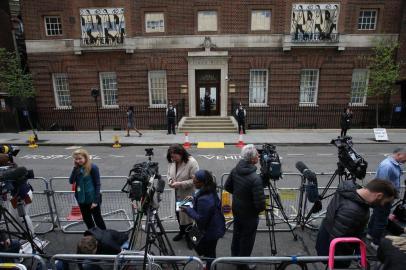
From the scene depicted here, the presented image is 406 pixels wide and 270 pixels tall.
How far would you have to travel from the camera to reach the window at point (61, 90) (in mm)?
20406

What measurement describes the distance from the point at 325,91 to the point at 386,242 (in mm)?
19321

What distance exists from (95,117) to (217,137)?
1049 centimetres

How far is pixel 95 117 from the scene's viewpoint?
66.5 feet

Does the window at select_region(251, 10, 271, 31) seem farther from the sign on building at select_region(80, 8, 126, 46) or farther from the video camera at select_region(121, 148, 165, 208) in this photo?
the video camera at select_region(121, 148, 165, 208)

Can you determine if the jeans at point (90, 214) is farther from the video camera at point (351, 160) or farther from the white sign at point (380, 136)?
the white sign at point (380, 136)

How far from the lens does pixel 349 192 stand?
114 inches

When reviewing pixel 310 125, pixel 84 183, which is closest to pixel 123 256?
pixel 84 183

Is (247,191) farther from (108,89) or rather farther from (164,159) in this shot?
(108,89)

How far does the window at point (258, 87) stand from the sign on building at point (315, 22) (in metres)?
3.29

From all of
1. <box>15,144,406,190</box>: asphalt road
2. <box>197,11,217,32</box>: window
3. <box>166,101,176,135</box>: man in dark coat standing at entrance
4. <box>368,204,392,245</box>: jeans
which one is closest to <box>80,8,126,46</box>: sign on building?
A: <box>197,11,217,32</box>: window

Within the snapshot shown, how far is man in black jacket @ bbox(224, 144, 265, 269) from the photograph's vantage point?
3.56 metres

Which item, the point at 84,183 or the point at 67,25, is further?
the point at 67,25

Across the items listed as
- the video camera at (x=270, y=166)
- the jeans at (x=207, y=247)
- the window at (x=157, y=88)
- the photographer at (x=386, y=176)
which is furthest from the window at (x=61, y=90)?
the photographer at (x=386, y=176)

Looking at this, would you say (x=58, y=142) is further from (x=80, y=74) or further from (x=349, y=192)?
(x=349, y=192)
